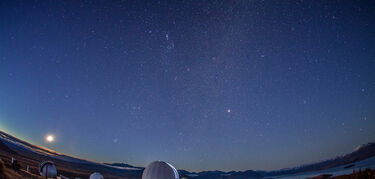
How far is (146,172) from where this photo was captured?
19547 millimetres

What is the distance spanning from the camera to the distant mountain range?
65125 millimetres

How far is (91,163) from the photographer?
320 feet

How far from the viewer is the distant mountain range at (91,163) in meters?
65.1

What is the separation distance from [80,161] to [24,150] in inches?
1056

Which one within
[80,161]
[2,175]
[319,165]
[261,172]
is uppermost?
[2,175]

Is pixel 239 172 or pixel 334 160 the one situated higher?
pixel 334 160

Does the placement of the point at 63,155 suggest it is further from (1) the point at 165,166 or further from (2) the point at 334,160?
(2) the point at 334,160

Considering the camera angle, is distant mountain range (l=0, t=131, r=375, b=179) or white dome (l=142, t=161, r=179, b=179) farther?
distant mountain range (l=0, t=131, r=375, b=179)

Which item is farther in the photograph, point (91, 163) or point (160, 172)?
point (91, 163)

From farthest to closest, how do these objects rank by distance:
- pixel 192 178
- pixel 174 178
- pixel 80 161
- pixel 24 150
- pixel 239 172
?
1. pixel 239 172
2. pixel 192 178
3. pixel 80 161
4. pixel 24 150
5. pixel 174 178

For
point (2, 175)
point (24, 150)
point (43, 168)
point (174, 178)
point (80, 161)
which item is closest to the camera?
point (2, 175)

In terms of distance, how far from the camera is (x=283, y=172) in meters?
141

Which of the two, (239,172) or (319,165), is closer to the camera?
(319,165)

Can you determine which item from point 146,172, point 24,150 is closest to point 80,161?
point 24,150
